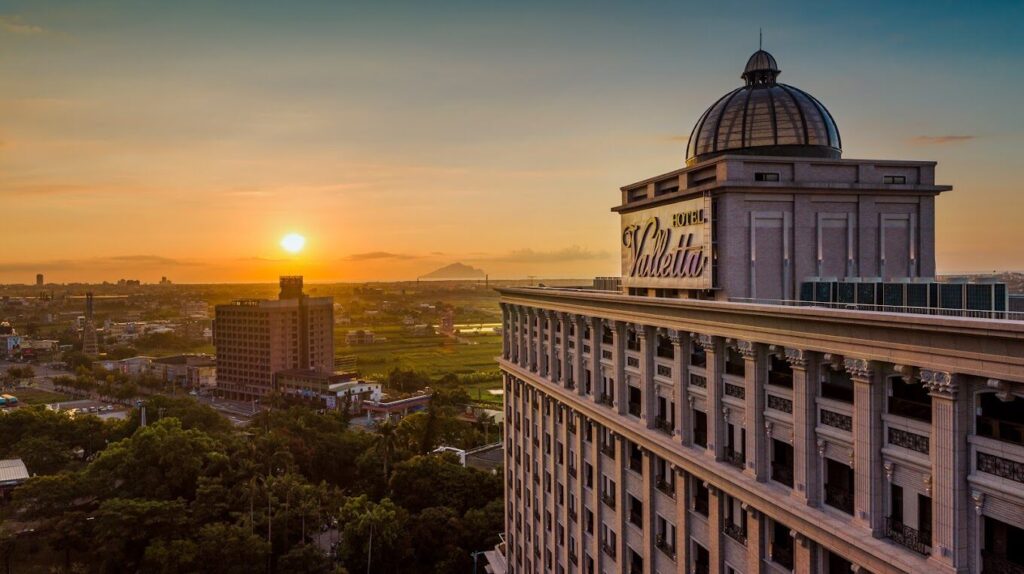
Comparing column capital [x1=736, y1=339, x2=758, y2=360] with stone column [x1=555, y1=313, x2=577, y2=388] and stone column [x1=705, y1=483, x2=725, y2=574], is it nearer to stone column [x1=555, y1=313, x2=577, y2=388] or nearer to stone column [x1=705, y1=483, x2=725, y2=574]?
stone column [x1=705, y1=483, x2=725, y2=574]

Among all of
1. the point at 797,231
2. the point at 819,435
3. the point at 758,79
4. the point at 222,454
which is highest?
the point at 758,79

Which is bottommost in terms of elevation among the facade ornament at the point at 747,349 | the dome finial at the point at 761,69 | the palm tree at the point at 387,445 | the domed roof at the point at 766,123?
the palm tree at the point at 387,445

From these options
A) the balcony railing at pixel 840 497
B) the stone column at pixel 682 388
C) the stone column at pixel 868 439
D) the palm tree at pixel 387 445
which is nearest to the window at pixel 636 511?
the stone column at pixel 682 388

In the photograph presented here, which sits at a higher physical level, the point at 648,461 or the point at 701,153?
the point at 701,153

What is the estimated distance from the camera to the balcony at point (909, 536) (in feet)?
58.1

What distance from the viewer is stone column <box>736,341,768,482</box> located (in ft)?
78.8

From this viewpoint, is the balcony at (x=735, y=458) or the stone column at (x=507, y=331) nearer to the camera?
the balcony at (x=735, y=458)

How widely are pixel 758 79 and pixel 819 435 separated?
81.5 ft

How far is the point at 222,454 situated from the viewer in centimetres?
7800

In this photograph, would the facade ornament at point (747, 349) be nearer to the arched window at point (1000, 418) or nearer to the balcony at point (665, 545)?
the arched window at point (1000, 418)

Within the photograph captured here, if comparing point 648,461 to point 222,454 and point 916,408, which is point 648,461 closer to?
point 916,408

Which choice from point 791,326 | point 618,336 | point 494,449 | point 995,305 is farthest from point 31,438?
point 995,305

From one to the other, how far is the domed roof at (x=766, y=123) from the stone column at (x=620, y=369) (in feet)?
37.7

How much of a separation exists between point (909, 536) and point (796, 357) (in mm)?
6150
